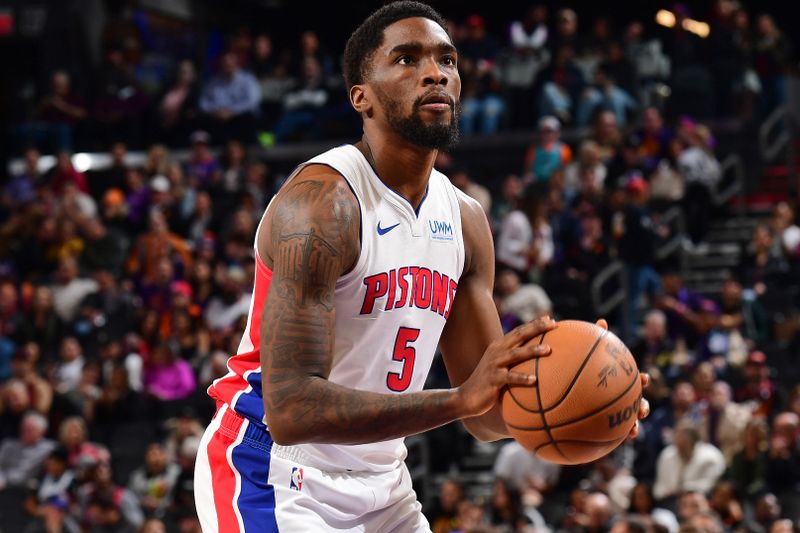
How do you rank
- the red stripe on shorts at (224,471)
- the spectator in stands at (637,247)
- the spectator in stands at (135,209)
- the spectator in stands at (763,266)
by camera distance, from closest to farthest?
the red stripe on shorts at (224,471) → the spectator in stands at (763,266) → the spectator in stands at (637,247) → the spectator in stands at (135,209)

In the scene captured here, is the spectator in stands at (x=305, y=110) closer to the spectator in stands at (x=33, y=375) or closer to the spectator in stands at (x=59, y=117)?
the spectator in stands at (x=59, y=117)

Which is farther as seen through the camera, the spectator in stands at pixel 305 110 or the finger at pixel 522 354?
the spectator in stands at pixel 305 110

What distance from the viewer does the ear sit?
4121mm

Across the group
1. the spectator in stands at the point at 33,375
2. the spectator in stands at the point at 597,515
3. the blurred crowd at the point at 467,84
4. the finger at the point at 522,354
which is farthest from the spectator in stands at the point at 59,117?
the finger at the point at 522,354

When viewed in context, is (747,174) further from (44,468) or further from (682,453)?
(44,468)

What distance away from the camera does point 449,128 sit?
398cm

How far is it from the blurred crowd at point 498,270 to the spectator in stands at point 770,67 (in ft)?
0.12

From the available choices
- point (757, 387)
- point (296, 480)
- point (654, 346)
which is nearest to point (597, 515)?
point (757, 387)

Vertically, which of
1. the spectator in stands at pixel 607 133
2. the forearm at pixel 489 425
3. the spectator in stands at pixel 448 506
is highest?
the spectator in stands at pixel 607 133

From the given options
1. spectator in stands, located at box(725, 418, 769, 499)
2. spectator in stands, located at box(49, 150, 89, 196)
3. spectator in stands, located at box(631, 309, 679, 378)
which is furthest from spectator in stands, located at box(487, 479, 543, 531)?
spectator in stands, located at box(49, 150, 89, 196)

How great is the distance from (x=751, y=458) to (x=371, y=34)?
667cm

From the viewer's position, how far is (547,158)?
14.7m

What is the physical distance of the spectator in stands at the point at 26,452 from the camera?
12.1 metres

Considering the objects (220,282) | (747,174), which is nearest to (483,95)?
(747,174)
